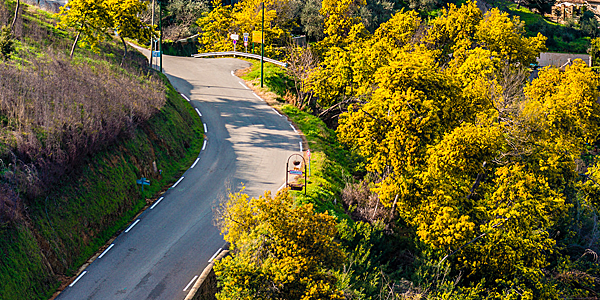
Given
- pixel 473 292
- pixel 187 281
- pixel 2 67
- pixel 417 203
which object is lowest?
pixel 473 292

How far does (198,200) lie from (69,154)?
5.53 metres

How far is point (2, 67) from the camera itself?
20.5 metres

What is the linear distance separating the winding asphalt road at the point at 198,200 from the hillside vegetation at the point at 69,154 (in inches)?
31.1

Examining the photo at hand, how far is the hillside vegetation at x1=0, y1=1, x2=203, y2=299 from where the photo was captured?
15289 mm

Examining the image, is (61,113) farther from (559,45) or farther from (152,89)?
(559,45)

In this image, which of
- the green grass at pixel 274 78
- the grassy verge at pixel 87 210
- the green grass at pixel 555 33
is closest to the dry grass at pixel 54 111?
the grassy verge at pixel 87 210

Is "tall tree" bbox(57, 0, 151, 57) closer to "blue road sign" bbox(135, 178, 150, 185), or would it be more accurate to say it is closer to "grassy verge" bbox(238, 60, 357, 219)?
"grassy verge" bbox(238, 60, 357, 219)

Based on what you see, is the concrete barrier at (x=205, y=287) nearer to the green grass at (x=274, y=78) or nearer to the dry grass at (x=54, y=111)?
the dry grass at (x=54, y=111)

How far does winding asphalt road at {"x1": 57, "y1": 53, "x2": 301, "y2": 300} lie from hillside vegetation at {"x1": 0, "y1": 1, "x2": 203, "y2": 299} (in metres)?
0.79

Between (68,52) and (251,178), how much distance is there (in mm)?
12998

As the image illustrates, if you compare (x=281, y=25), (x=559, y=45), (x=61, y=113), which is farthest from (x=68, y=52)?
(x=559, y=45)

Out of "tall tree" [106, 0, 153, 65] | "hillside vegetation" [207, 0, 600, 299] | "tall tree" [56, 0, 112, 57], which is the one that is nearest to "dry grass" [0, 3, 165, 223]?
"tall tree" [56, 0, 112, 57]

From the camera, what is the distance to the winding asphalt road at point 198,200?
53.3 ft

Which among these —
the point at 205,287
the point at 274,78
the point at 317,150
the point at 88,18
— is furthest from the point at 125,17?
the point at 205,287
